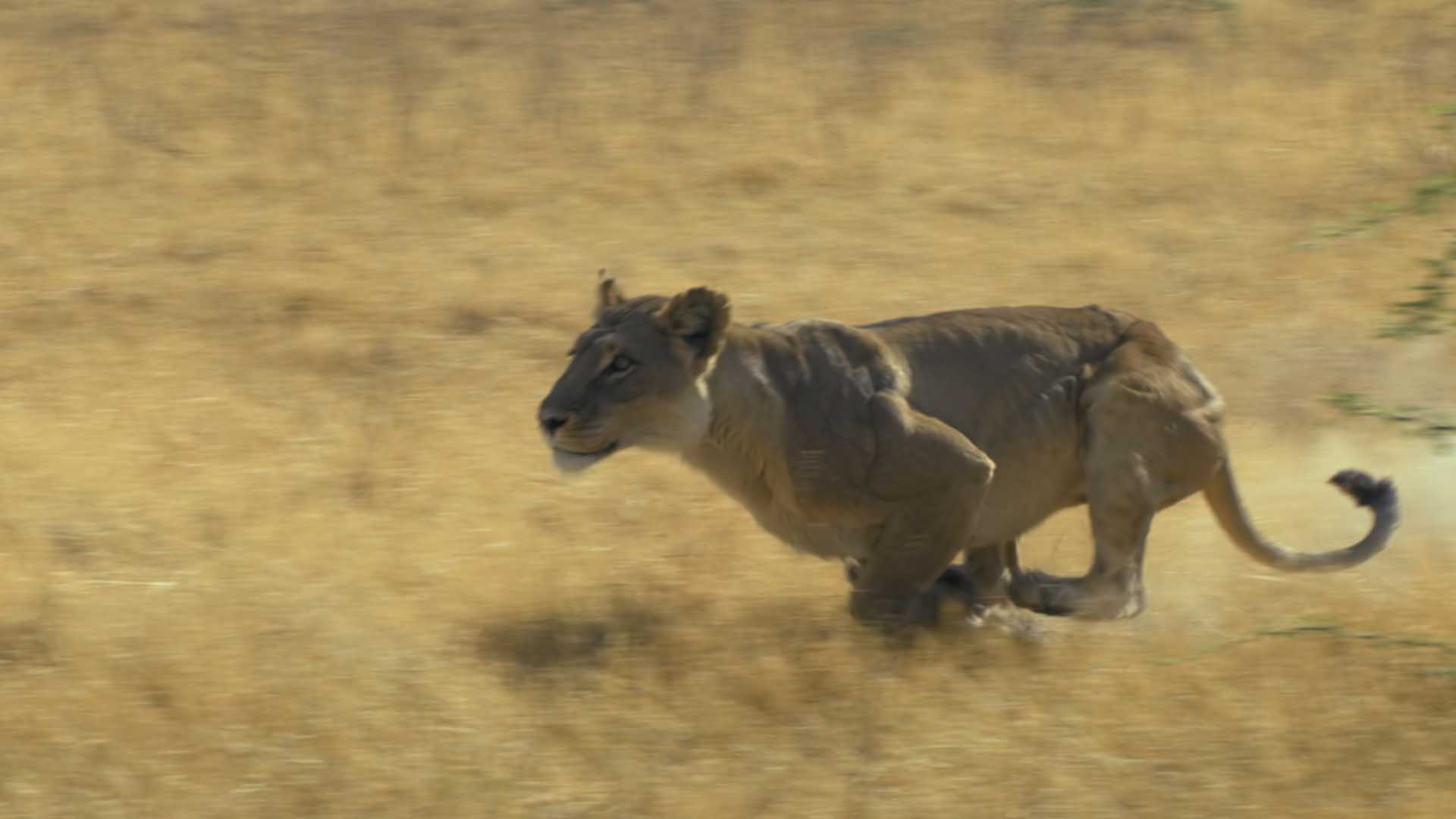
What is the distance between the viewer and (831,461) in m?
6.58

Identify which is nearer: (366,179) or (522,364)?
(522,364)

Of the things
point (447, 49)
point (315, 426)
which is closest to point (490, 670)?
point (315, 426)

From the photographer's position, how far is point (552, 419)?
6391 millimetres

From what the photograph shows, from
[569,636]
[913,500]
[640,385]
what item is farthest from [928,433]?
[569,636]

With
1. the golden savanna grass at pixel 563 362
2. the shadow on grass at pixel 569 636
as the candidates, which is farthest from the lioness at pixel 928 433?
the shadow on grass at pixel 569 636

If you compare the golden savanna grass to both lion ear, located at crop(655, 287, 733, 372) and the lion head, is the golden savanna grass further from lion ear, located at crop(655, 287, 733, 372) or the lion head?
lion ear, located at crop(655, 287, 733, 372)

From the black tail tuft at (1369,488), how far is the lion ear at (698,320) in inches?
92.1

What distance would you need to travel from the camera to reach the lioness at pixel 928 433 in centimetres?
653

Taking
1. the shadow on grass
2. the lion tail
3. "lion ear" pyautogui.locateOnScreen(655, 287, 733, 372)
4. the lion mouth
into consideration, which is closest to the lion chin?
the lion mouth

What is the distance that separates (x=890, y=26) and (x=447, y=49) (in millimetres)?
3953

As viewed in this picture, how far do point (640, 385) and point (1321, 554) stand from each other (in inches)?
106

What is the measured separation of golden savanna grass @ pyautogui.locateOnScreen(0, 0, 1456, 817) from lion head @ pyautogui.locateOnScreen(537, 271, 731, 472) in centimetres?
73

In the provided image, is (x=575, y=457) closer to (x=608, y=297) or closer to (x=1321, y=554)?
(x=608, y=297)

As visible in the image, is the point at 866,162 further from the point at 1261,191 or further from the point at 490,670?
the point at 490,670
